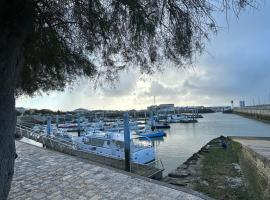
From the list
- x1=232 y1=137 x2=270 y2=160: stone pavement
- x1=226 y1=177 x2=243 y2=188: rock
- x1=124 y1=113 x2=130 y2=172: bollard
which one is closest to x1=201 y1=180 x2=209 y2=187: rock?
x1=226 y1=177 x2=243 y2=188: rock

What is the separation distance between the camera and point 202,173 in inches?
788

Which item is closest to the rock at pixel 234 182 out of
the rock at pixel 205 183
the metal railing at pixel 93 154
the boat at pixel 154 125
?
the rock at pixel 205 183

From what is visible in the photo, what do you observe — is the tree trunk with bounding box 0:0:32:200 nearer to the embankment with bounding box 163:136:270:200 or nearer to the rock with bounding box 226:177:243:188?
the embankment with bounding box 163:136:270:200

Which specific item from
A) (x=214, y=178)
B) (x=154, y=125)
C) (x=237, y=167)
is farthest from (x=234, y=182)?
(x=154, y=125)

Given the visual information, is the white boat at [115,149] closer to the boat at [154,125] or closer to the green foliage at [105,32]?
the green foliage at [105,32]

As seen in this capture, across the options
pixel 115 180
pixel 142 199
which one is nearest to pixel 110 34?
pixel 142 199

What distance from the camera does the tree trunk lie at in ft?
14.7

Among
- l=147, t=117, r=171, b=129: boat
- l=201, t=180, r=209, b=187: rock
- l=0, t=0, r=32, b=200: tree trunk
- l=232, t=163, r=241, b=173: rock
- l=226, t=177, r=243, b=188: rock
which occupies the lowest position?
l=226, t=177, r=243, b=188: rock

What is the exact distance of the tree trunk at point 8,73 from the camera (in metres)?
4.48

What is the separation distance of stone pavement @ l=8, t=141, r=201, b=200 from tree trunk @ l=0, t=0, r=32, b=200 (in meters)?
5.25

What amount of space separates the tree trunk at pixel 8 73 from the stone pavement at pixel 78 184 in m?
5.25

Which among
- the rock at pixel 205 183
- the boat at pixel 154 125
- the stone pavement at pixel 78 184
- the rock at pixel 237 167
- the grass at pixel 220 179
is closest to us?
the stone pavement at pixel 78 184

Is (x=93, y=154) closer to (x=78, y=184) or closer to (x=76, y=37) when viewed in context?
(x=78, y=184)

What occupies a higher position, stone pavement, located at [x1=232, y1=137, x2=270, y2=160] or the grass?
stone pavement, located at [x1=232, y1=137, x2=270, y2=160]
